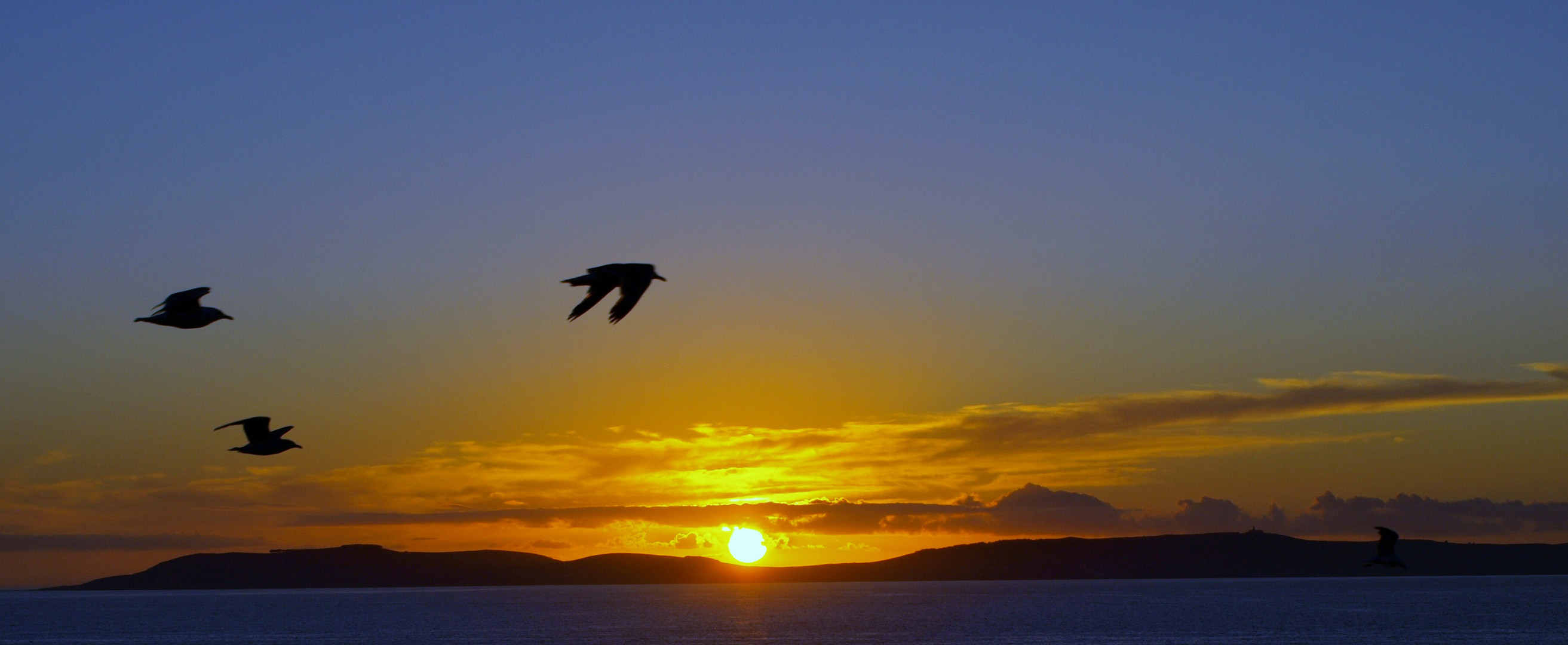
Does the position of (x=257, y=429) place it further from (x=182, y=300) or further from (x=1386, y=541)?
(x=1386, y=541)

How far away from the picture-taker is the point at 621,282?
26062mm

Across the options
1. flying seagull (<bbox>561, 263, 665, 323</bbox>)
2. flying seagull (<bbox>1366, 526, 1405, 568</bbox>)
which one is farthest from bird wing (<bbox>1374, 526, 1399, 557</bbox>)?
flying seagull (<bbox>561, 263, 665, 323</bbox>)

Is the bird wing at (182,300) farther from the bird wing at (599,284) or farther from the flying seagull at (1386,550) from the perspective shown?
the flying seagull at (1386,550)

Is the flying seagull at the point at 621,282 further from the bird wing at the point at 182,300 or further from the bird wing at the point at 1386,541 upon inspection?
the bird wing at the point at 1386,541

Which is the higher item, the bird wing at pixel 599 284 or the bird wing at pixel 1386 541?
the bird wing at pixel 599 284

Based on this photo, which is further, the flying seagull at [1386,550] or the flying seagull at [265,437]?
the flying seagull at [1386,550]

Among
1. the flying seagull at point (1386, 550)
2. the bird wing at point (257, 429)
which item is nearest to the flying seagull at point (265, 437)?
the bird wing at point (257, 429)

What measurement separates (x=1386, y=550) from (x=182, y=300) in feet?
128

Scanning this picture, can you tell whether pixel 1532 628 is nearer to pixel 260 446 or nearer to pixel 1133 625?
pixel 1133 625

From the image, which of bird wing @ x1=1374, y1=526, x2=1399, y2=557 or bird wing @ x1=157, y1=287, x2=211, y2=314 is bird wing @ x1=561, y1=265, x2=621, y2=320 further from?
bird wing @ x1=1374, y1=526, x2=1399, y2=557

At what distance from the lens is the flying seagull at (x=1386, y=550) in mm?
46156

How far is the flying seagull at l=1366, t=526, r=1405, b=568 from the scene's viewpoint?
4616 cm

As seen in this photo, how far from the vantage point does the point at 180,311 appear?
29.1 metres

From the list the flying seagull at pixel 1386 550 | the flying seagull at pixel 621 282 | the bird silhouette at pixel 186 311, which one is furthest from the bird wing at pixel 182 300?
the flying seagull at pixel 1386 550
